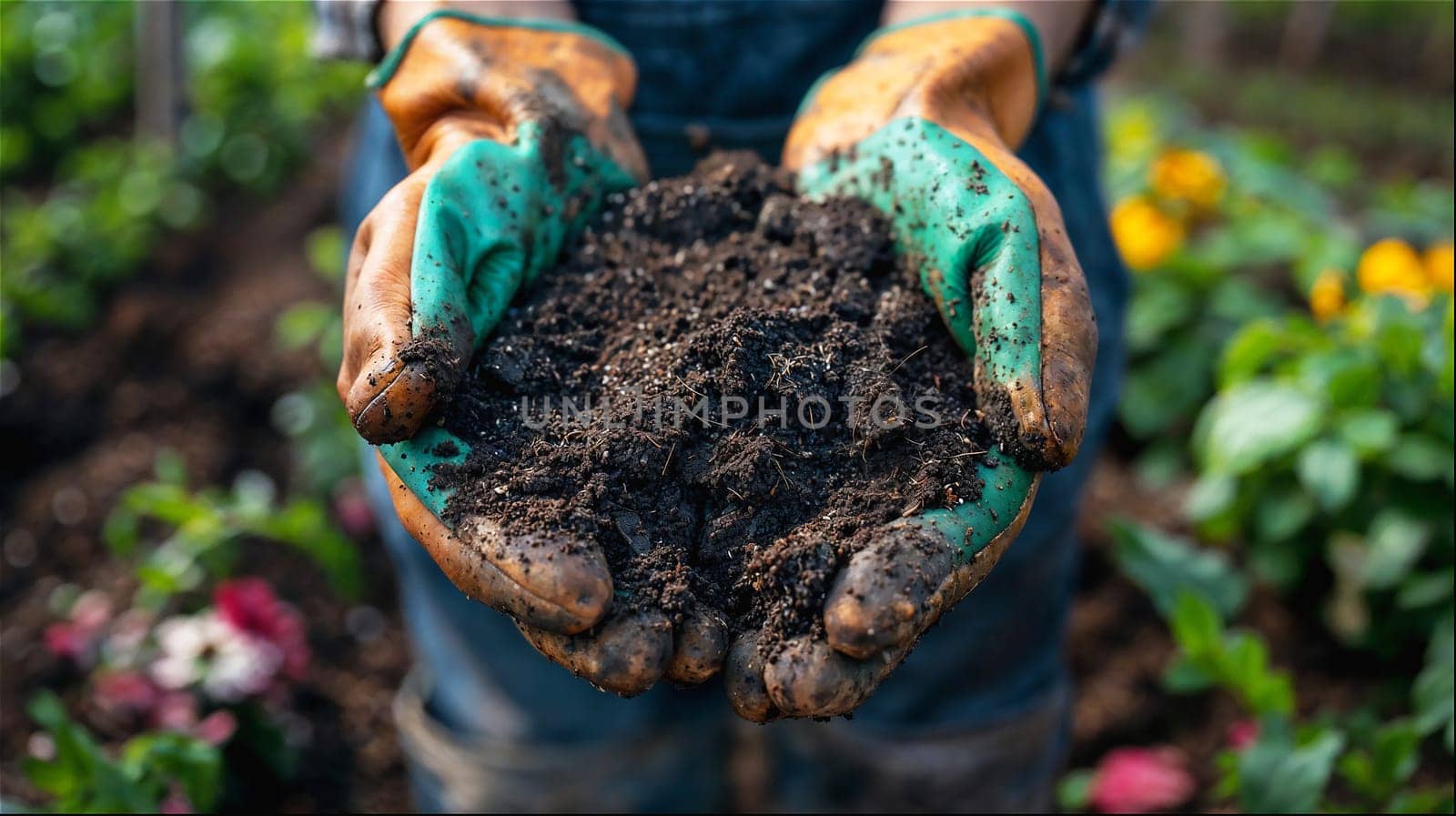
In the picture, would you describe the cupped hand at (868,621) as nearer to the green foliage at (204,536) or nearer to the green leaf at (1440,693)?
the green leaf at (1440,693)

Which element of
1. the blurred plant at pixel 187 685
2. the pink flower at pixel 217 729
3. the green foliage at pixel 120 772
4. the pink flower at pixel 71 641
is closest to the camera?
the green foliage at pixel 120 772

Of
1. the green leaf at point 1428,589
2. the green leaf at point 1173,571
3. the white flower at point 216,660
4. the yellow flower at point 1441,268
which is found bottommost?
the green leaf at point 1173,571

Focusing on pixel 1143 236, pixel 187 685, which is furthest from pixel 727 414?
pixel 1143 236

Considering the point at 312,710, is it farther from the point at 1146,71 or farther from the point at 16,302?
the point at 1146,71

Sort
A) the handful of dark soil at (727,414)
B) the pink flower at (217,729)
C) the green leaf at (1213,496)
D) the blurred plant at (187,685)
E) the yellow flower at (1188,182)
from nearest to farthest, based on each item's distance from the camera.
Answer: the handful of dark soil at (727,414) → the blurred plant at (187,685) → the pink flower at (217,729) → the green leaf at (1213,496) → the yellow flower at (1188,182)

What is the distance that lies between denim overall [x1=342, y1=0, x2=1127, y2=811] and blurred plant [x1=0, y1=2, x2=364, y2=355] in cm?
193

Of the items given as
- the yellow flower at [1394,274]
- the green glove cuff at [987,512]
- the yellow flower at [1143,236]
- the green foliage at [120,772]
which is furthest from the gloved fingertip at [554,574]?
the yellow flower at [1143,236]

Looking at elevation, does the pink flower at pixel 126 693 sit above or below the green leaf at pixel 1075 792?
above

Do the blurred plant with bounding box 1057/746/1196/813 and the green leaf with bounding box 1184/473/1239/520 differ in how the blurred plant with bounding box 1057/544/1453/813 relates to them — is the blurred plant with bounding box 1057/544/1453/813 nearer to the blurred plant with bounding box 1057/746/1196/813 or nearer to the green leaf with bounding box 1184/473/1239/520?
→ the blurred plant with bounding box 1057/746/1196/813

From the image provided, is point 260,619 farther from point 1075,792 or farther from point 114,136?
point 114,136

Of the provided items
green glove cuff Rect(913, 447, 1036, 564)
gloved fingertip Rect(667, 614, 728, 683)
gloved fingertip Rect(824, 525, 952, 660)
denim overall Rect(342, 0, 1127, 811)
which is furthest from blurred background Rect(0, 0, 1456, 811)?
gloved fingertip Rect(667, 614, 728, 683)

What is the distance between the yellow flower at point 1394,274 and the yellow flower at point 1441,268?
14 mm

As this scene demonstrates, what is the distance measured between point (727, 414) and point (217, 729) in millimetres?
1219

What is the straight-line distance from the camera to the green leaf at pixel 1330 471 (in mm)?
2129
